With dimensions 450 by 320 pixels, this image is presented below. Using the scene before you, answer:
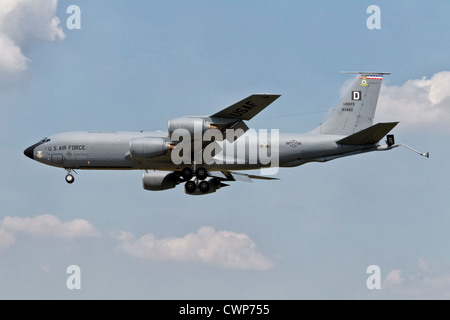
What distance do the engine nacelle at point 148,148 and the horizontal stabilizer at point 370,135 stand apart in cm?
1230

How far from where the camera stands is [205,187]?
172 feet

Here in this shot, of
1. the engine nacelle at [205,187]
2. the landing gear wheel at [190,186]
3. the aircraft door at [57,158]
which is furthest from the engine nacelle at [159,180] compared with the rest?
the aircraft door at [57,158]

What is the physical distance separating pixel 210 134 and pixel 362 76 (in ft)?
50.6

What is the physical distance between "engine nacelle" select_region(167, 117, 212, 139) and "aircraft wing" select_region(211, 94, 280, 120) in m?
0.75

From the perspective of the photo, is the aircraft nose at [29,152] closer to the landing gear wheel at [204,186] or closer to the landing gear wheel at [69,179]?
the landing gear wheel at [69,179]

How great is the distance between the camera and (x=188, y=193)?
55.2 m

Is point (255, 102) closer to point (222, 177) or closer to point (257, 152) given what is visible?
point (257, 152)

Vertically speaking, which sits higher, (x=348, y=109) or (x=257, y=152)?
(x=348, y=109)

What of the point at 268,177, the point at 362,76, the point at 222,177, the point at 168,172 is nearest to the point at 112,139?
the point at 168,172

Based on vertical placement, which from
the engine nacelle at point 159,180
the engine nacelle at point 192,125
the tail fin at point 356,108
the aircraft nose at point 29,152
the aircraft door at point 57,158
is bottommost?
the engine nacelle at point 159,180

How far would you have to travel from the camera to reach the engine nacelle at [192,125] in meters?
45.5

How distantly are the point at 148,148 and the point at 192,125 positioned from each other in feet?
15.3

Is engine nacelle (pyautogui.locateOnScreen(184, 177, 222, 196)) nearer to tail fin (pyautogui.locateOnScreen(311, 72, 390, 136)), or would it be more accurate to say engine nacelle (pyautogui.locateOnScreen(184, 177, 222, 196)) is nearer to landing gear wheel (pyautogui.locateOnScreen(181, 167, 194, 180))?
landing gear wheel (pyautogui.locateOnScreen(181, 167, 194, 180))

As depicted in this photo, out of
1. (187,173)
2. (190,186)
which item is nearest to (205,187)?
(190,186)
